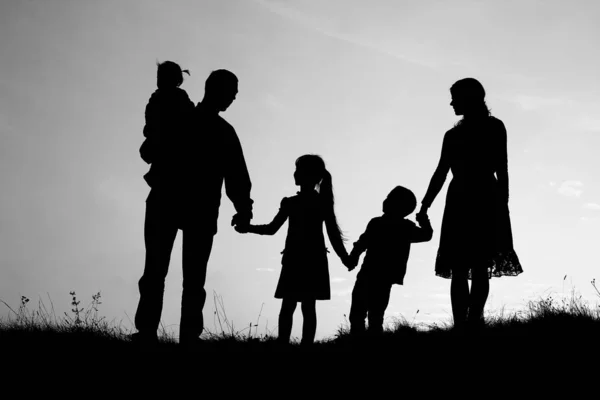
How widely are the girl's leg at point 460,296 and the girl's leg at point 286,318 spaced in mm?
1808

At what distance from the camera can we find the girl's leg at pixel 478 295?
5.73 meters

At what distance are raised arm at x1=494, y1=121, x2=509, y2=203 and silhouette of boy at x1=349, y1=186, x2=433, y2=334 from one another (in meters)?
1.26

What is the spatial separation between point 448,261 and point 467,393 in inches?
89.9

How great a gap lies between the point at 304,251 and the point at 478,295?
6.58 feet

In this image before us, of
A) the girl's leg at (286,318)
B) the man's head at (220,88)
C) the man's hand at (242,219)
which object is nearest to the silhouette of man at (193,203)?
the man's head at (220,88)

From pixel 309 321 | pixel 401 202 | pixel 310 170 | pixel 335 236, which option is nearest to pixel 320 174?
pixel 310 170

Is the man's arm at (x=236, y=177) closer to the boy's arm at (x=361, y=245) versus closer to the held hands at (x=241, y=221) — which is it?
the held hands at (x=241, y=221)

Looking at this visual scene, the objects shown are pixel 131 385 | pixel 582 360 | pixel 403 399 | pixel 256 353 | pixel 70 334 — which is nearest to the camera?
pixel 403 399

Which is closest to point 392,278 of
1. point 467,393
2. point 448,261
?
point 448,261

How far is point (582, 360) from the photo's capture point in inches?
175

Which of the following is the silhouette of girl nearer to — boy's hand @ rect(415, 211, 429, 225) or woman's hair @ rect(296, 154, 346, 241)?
woman's hair @ rect(296, 154, 346, 241)

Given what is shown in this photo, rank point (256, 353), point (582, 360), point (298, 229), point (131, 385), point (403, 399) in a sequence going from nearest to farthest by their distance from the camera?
point (403, 399), point (131, 385), point (582, 360), point (256, 353), point (298, 229)

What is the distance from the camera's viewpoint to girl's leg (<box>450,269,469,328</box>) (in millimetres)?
5848

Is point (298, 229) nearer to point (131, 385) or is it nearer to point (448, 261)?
point (448, 261)
